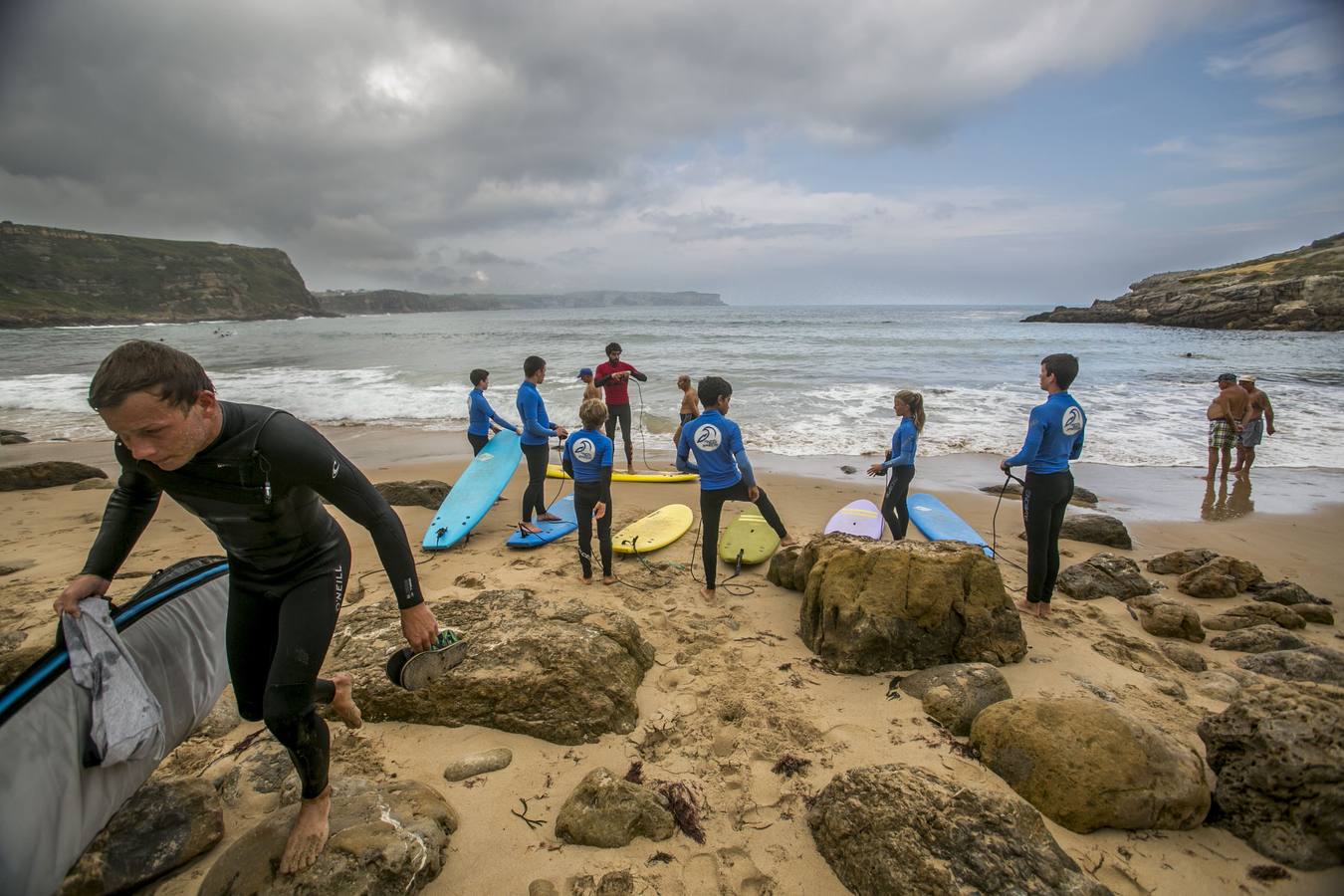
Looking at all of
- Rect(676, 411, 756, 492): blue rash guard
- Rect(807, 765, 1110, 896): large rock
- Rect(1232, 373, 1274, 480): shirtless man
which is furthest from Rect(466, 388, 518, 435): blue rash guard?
Rect(1232, 373, 1274, 480): shirtless man

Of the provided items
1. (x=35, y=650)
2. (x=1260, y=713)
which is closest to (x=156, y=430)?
(x=35, y=650)

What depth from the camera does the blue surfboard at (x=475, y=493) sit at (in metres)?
6.55

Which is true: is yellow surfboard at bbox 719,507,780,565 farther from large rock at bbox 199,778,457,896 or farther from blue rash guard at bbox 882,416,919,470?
large rock at bbox 199,778,457,896

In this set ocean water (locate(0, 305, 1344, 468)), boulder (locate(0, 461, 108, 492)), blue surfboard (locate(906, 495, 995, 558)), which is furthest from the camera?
ocean water (locate(0, 305, 1344, 468))

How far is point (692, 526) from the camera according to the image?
726 centimetres

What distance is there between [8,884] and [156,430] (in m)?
1.50

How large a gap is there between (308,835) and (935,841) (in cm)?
243

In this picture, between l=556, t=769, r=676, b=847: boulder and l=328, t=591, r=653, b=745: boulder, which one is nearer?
l=556, t=769, r=676, b=847: boulder

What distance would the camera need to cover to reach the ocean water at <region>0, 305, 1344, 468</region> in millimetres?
12508

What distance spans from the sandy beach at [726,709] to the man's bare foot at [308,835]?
1.62ft

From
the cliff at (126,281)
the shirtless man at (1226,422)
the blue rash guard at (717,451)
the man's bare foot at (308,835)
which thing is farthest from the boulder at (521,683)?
the cliff at (126,281)

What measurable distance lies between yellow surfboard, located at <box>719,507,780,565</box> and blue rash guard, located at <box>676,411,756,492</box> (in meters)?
1.04

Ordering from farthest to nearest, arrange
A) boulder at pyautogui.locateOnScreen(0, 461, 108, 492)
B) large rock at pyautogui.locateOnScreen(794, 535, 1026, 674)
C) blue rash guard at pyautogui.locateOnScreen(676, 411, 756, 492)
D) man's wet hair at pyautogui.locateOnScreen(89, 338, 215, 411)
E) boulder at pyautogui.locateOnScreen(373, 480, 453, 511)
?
boulder at pyautogui.locateOnScreen(0, 461, 108, 492) → boulder at pyautogui.locateOnScreen(373, 480, 453, 511) → blue rash guard at pyautogui.locateOnScreen(676, 411, 756, 492) → large rock at pyautogui.locateOnScreen(794, 535, 1026, 674) → man's wet hair at pyautogui.locateOnScreen(89, 338, 215, 411)

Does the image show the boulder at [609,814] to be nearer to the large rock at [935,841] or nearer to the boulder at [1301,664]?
the large rock at [935,841]
